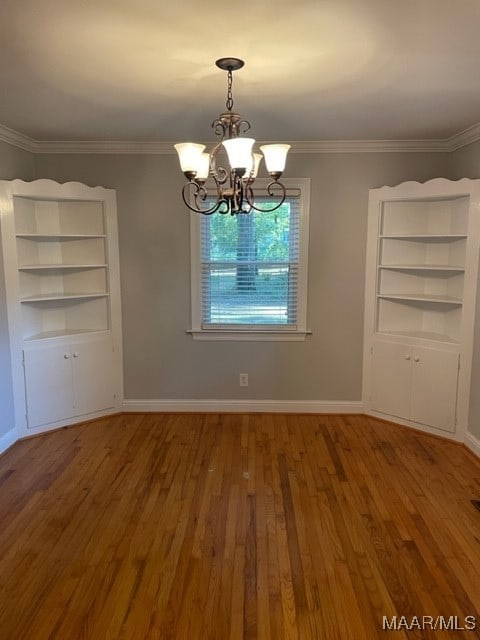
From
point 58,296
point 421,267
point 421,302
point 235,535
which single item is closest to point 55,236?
point 58,296

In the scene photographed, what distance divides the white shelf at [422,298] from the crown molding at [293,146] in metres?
1.26

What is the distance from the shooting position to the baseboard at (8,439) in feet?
11.5

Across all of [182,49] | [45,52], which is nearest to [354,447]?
[182,49]

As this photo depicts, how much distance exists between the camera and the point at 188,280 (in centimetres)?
412

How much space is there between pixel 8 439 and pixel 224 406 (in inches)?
73.3

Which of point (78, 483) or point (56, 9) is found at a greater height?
point (56, 9)

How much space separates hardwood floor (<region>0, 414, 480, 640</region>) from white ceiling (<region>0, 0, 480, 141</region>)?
2486 millimetres

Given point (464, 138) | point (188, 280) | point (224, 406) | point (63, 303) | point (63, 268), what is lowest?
point (224, 406)

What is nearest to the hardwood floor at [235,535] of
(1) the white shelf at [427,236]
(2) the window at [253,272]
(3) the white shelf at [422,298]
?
(2) the window at [253,272]

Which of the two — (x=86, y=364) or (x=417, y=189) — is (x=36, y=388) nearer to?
(x=86, y=364)

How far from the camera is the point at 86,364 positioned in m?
4.06

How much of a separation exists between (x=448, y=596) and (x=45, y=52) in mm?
3158

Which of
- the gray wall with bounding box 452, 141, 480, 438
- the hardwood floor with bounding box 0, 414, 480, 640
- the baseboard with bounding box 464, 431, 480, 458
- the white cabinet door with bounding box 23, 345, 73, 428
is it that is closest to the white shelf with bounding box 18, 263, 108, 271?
the white cabinet door with bounding box 23, 345, 73, 428

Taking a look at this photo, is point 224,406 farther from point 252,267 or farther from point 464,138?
point 464,138
